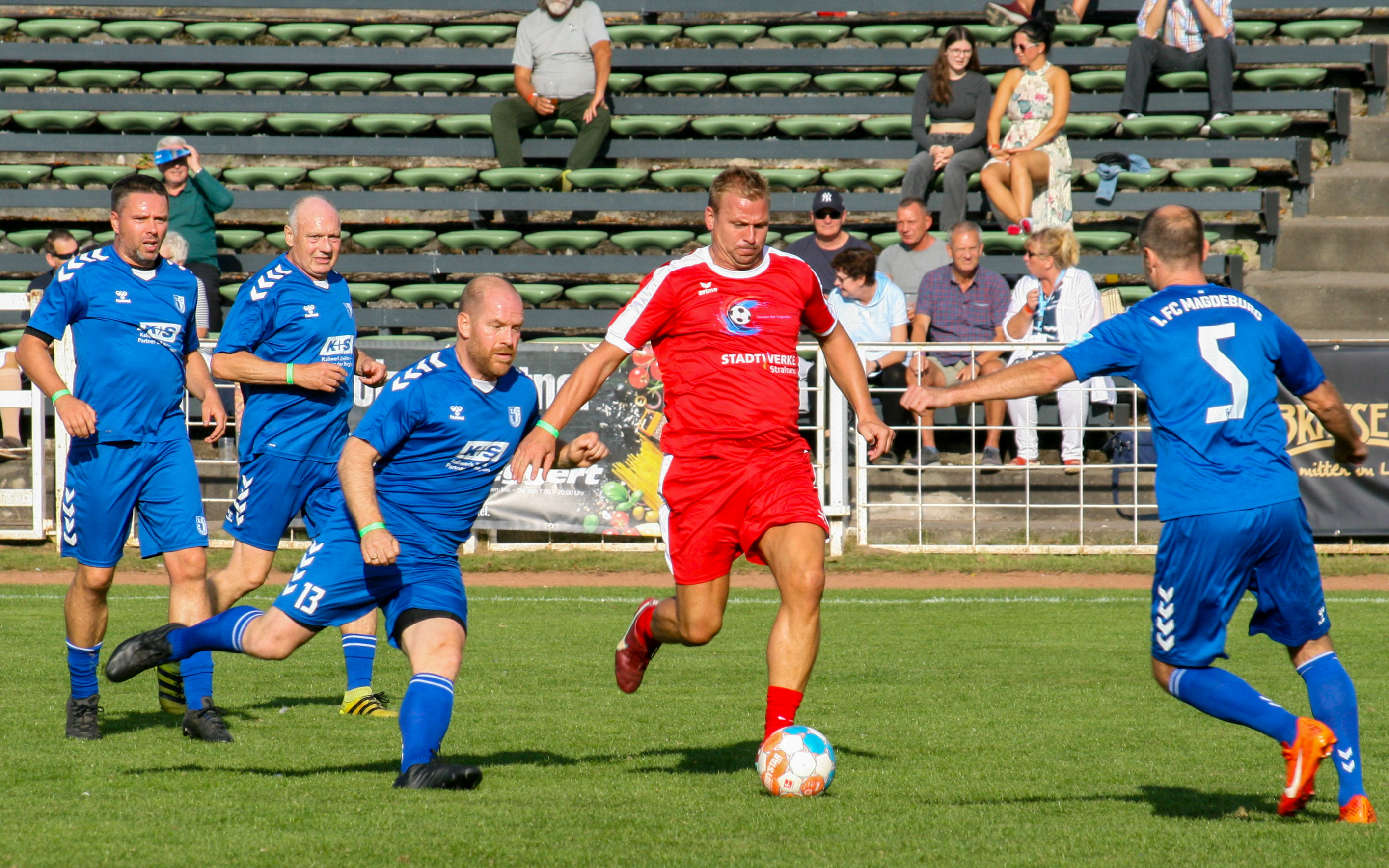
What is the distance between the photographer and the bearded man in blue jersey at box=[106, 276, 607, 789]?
5.21m

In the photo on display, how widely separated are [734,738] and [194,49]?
16.4m

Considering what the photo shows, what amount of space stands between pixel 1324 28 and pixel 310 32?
43.0 ft

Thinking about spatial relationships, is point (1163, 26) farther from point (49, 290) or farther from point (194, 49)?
point (49, 290)

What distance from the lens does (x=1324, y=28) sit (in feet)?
60.0

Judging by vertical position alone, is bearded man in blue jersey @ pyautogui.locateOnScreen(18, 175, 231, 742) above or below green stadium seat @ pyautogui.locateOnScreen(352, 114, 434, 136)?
below

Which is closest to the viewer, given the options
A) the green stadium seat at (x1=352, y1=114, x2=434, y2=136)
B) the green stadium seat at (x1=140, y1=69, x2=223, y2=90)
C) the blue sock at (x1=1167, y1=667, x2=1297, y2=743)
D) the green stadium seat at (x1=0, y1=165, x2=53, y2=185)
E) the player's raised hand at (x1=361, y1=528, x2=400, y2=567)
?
the blue sock at (x1=1167, y1=667, x2=1297, y2=743)

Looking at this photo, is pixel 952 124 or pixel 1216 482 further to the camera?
pixel 952 124

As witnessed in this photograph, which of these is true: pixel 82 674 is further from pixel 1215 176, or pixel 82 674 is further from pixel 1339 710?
pixel 1215 176

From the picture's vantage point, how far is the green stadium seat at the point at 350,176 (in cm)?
1816

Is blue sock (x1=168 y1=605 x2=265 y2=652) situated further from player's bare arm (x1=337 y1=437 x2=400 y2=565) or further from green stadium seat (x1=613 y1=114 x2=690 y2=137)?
green stadium seat (x1=613 y1=114 x2=690 y2=137)

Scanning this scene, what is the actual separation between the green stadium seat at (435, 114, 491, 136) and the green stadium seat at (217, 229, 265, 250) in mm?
2659

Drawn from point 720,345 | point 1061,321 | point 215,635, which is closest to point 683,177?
point 1061,321

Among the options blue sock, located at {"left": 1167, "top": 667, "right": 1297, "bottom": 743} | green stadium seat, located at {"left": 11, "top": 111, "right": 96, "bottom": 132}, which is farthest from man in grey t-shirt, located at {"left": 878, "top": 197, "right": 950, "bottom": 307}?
green stadium seat, located at {"left": 11, "top": 111, "right": 96, "bottom": 132}

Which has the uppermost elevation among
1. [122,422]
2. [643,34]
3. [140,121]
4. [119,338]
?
[643,34]
